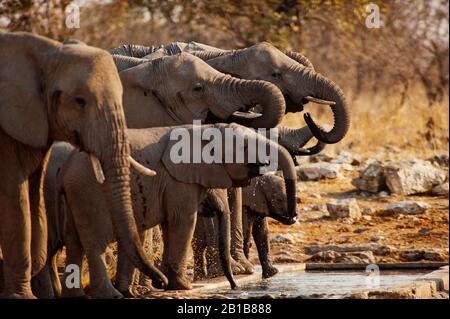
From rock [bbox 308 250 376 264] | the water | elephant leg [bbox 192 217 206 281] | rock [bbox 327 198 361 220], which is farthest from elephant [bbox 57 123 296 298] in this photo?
rock [bbox 327 198 361 220]

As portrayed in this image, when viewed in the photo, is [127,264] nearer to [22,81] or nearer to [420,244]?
[22,81]

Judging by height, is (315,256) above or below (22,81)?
below

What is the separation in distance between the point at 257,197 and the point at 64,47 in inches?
132

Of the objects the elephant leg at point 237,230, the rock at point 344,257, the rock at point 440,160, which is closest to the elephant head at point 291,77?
the rock at point 344,257

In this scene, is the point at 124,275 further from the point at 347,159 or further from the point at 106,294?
the point at 347,159

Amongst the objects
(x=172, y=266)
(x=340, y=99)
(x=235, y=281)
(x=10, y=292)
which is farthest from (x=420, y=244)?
(x=10, y=292)

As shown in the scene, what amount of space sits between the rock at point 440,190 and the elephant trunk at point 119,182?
916cm

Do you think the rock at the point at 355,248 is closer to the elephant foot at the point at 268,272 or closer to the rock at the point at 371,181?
the elephant foot at the point at 268,272

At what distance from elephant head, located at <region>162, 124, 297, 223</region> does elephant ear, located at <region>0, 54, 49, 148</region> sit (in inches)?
54.6

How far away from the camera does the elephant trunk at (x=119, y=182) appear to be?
757 centimetres

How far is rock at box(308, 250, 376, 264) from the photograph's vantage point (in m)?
11.9

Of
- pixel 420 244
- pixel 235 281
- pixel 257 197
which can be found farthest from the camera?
pixel 420 244

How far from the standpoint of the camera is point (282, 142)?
1143cm

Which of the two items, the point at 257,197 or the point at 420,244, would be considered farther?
the point at 420,244
